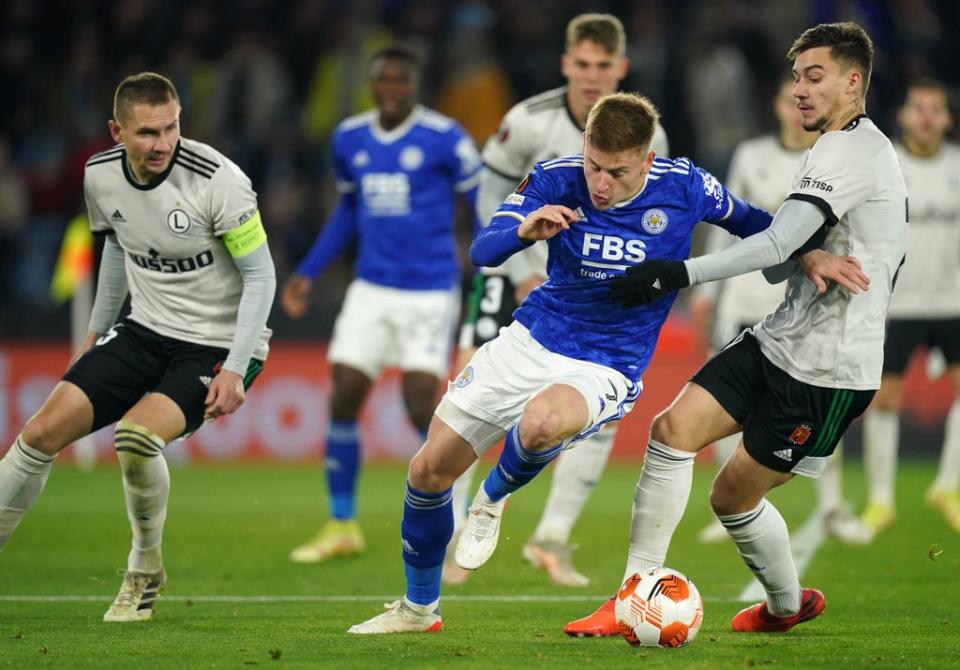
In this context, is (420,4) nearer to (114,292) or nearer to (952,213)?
(952,213)

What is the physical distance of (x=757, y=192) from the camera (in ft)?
31.2

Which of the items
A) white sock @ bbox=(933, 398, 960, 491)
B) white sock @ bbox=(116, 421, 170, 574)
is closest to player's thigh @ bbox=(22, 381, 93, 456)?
white sock @ bbox=(116, 421, 170, 574)

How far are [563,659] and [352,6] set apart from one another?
1253 cm

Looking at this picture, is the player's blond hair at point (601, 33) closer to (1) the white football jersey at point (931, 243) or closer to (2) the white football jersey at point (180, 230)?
(2) the white football jersey at point (180, 230)

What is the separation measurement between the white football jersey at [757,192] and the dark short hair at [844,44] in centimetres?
344

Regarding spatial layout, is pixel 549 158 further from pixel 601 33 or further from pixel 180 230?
pixel 180 230

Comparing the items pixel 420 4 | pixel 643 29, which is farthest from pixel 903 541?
pixel 420 4

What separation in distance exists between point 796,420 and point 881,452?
458 centimetres

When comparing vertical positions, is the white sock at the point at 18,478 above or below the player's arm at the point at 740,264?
below

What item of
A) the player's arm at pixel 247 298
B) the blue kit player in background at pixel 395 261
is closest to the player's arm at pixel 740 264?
the player's arm at pixel 247 298

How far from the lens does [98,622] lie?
6.50 meters

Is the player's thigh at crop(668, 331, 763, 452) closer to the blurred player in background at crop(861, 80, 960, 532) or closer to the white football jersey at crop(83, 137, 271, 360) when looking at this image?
the white football jersey at crop(83, 137, 271, 360)

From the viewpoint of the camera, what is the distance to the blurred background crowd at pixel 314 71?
15547 millimetres

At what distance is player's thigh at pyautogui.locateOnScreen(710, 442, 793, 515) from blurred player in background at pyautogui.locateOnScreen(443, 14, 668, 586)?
6.55 feet
